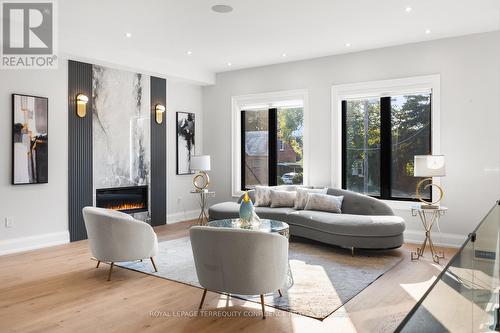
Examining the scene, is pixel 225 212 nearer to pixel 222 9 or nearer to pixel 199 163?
pixel 199 163

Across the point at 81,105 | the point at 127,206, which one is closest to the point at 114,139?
the point at 81,105

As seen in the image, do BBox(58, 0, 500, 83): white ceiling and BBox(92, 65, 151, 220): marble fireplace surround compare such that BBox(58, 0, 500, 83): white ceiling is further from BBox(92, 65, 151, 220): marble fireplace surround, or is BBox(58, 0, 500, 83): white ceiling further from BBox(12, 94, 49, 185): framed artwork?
BBox(12, 94, 49, 185): framed artwork

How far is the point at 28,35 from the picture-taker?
519 cm

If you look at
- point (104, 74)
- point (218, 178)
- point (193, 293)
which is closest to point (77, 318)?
point (193, 293)

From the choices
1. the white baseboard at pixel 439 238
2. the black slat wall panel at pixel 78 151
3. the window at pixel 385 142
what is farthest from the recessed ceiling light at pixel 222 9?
the white baseboard at pixel 439 238

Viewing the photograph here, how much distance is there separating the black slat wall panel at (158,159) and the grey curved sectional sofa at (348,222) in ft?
4.49

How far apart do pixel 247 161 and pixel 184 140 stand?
1323 mm

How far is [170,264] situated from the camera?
187 inches

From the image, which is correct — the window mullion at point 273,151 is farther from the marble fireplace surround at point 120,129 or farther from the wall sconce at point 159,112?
the marble fireplace surround at point 120,129

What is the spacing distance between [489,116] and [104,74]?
5720mm

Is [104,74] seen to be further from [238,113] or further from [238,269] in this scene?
[238,269]

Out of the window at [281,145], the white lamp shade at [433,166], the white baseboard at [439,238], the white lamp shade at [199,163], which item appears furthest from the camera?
the window at [281,145]

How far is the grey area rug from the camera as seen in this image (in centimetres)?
351

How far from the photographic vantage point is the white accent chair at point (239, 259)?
3090 millimetres
